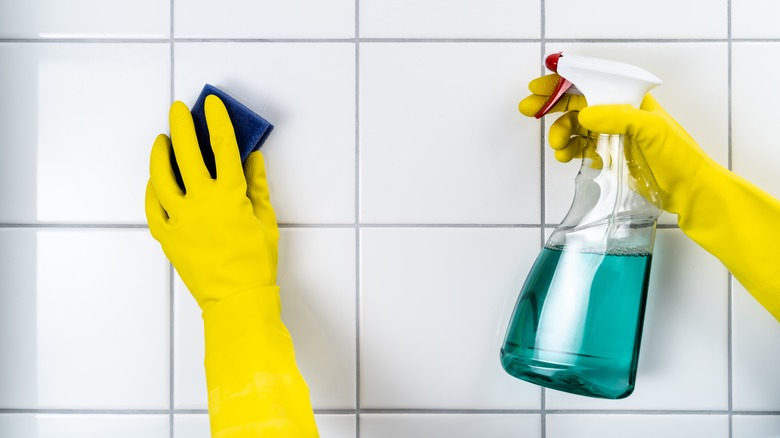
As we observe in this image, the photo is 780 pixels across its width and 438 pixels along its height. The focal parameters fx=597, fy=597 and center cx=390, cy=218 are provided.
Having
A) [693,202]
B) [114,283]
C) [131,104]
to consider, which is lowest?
[114,283]

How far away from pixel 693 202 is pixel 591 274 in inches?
5.9

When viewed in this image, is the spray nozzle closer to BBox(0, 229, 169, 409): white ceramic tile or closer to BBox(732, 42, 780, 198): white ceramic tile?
BBox(732, 42, 780, 198): white ceramic tile

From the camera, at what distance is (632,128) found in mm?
617

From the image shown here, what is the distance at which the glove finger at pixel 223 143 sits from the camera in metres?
0.69

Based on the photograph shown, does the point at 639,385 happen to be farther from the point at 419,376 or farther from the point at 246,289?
the point at 246,289

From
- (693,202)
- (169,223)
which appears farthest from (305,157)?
(693,202)

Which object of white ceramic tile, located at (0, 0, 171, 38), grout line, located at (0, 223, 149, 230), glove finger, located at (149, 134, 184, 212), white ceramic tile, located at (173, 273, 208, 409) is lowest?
white ceramic tile, located at (173, 273, 208, 409)

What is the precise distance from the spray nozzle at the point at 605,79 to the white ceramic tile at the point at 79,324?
55 centimetres

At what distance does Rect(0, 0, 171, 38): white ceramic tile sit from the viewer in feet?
2.47

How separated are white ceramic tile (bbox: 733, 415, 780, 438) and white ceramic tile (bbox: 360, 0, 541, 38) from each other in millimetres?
550

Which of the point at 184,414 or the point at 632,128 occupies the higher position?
the point at 632,128

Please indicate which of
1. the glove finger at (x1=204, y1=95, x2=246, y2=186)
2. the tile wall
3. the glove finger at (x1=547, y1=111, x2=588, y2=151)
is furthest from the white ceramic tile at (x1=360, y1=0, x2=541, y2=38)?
the glove finger at (x1=204, y1=95, x2=246, y2=186)

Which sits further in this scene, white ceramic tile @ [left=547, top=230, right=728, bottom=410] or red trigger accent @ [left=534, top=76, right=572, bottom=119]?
white ceramic tile @ [left=547, top=230, right=728, bottom=410]

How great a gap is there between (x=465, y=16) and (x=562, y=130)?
19 centimetres
